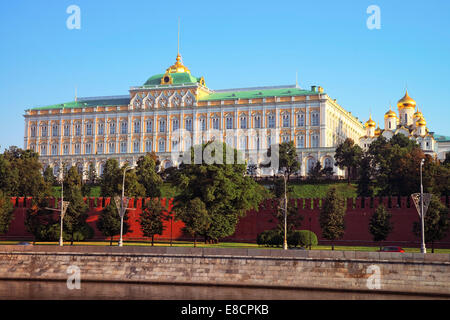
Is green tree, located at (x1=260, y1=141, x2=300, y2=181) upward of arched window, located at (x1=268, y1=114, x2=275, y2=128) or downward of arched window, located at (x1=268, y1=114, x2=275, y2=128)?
downward

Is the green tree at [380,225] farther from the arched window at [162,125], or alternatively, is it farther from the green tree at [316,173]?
the arched window at [162,125]

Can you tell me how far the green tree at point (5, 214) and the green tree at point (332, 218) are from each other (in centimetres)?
2502

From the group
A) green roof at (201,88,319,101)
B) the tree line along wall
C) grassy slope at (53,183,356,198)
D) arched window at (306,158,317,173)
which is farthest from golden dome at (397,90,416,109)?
the tree line along wall

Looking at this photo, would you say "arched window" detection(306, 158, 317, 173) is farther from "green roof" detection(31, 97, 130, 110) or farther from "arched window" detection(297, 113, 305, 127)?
"green roof" detection(31, 97, 130, 110)

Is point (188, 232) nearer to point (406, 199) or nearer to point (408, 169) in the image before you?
point (406, 199)

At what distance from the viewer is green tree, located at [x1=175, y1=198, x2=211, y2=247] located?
51.8 metres

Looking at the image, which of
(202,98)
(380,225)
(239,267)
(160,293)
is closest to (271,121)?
(202,98)

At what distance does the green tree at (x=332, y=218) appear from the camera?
172ft

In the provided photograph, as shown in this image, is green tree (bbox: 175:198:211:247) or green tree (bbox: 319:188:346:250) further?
green tree (bbox: 319:188:346:250)

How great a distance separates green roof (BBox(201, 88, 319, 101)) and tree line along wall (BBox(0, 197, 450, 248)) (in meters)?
45.4

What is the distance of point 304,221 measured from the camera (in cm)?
5794

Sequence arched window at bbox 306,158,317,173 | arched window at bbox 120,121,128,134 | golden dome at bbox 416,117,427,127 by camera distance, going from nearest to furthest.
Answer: arched window at bbox 306,158,317,173, golden dome at bbox 416,117,427,127, arched window at bbox 120,121,128,134

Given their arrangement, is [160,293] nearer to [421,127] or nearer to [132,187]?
[132,187]
